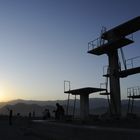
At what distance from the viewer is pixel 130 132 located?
12.3 m

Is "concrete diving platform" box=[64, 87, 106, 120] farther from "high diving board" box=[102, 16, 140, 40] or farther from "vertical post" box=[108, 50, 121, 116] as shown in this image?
"high diving board" box=[102, 16, 140, 40]

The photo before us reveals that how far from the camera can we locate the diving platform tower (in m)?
34.8

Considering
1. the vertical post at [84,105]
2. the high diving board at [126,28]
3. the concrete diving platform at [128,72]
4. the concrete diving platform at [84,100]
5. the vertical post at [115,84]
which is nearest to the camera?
the high diving board at [126,28]

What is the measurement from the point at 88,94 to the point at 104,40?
6773mm

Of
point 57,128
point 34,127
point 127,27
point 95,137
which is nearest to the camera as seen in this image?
point 95,137

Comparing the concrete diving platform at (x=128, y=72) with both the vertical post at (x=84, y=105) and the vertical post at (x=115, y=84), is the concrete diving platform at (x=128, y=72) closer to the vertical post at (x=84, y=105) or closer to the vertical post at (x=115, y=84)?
the vertical post at (x=115, y=84)

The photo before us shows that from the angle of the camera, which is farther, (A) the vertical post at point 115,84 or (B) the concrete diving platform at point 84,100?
(B) the concrete diving platform at point 84,100

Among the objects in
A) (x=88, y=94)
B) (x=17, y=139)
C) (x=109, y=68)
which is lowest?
(x=17, y=139)

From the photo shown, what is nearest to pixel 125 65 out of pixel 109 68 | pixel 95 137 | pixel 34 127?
pixel 109 68

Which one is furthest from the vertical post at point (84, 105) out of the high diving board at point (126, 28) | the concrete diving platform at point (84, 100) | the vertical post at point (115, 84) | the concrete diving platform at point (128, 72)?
the high diving board at point (126, 28)

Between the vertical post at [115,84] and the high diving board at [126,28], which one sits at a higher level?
the high diving board at [126,28]

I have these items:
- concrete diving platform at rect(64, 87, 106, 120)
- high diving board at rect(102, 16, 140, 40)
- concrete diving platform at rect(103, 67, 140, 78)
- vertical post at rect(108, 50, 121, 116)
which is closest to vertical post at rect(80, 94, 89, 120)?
concrete diving platform at rect(64, 87, 106, 120)

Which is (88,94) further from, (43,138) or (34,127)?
(43,138)

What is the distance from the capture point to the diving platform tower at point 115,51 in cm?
3484
